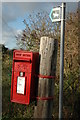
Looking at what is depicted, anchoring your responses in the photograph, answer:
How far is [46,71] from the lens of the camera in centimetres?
257

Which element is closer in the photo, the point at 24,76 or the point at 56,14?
the point at 56,14

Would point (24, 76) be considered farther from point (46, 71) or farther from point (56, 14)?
point (56, 14)

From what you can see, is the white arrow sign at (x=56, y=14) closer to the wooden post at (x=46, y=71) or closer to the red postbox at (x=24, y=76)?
the wooden post at (x=46, y=71)

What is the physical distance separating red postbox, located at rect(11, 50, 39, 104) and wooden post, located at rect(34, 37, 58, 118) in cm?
10

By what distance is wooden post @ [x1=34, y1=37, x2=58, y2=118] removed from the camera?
2.56m

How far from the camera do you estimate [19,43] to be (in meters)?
5.67

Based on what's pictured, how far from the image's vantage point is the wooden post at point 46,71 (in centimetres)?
256

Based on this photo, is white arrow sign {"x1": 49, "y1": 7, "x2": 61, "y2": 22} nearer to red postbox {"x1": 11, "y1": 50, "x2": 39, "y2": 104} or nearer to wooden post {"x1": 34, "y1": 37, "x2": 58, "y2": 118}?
wooden post {"x1": 34, "y1": 37, "x2": 58, "y2": 118}

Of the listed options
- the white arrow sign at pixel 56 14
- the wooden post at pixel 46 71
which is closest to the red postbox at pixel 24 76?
the wooden post at pixel 46 71

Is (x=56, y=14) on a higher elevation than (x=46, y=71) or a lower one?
higher

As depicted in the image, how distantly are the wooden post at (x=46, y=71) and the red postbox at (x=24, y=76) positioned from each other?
0.10m

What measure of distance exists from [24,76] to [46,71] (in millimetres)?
345

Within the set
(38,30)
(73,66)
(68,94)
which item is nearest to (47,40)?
(68,94)

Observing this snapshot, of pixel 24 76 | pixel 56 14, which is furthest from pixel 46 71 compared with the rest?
pixel 56 14
